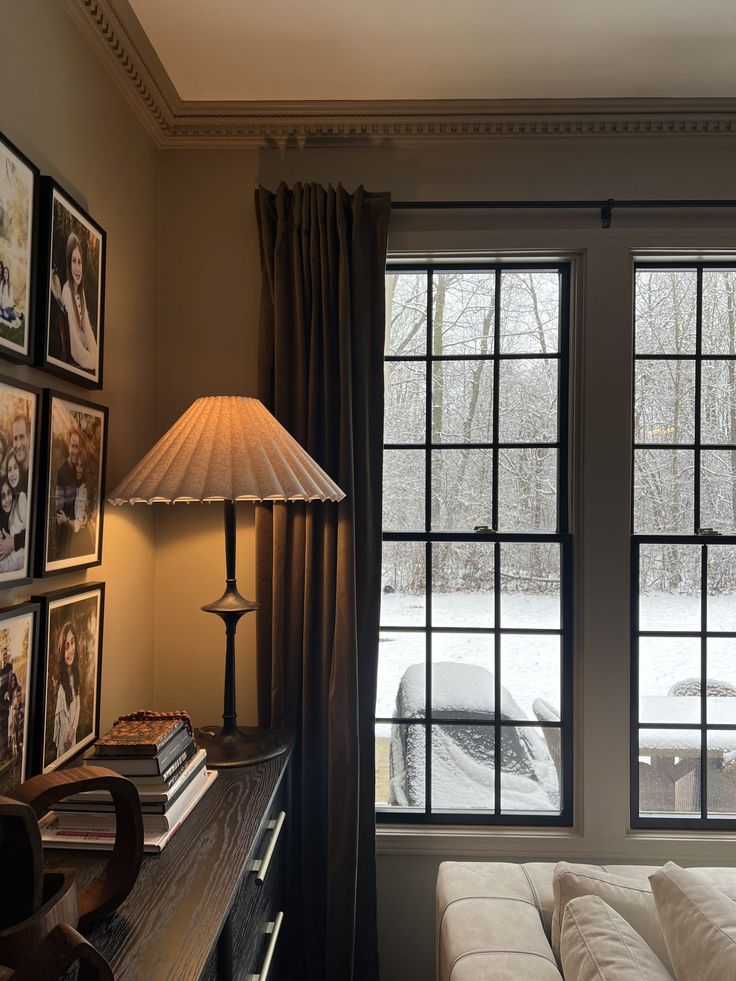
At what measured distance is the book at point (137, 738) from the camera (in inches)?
53.6

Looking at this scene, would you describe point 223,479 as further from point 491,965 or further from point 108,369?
point 491,965

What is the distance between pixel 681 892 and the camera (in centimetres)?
117

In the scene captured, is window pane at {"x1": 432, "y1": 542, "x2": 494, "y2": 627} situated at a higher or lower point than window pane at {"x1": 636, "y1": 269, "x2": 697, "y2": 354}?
lower

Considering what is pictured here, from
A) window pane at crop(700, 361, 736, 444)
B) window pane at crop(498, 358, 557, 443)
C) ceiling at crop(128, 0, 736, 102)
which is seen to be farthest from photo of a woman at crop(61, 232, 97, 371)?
window pane at crop(700, 361, 736, 444)

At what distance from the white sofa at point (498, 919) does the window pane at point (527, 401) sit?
130 centimetres

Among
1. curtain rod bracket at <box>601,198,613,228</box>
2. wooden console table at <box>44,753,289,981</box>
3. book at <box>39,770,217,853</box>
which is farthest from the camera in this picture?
curtain rod bracket at <box>601,198,613,228</box>

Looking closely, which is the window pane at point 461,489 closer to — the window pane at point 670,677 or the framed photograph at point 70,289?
the window pane at point 670,677

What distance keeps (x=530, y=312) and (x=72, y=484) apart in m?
1.57

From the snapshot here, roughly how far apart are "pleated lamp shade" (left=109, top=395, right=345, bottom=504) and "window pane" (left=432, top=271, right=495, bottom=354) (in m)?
0.84

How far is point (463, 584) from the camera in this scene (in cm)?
236

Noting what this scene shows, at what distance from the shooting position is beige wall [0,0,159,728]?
149 cm

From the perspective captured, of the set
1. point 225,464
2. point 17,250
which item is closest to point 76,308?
point 17,250

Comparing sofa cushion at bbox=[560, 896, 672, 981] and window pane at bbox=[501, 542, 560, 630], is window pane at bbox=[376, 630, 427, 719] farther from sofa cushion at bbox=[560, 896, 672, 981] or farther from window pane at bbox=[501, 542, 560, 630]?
sofa cushion at bbox=[560, 896, 672, 981]

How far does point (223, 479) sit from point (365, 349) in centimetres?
78
